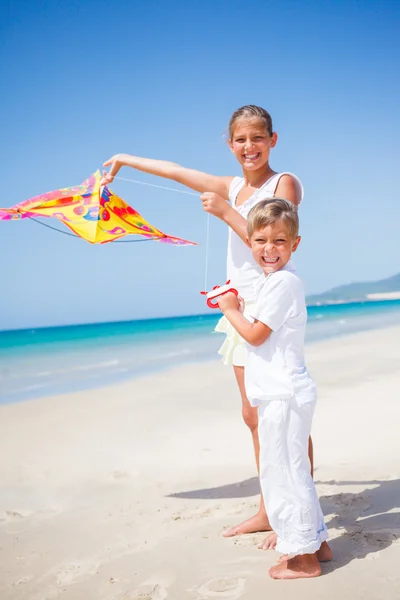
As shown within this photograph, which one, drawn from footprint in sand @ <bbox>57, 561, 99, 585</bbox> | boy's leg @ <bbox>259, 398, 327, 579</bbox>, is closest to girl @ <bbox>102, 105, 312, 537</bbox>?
boy's leg @ <bbox>259, 398, 327, 579</bbox>

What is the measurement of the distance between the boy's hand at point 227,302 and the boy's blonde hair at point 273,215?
30 centimetres

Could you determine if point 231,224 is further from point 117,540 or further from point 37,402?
point 37,402

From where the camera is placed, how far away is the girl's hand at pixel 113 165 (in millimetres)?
3242

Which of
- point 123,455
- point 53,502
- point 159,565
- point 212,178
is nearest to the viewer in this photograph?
point 159,565

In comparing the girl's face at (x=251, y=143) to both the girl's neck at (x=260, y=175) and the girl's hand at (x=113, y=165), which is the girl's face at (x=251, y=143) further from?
the girl's hand at (x=113, y=165)

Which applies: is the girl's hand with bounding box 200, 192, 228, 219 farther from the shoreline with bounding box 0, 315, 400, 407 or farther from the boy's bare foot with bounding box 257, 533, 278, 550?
the shoreline with bounding box 0, 315, 400, 407

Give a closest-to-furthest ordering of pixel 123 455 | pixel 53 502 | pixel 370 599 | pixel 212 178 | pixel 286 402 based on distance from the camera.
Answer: pixel 370 599 → pixel 286 402 → pixel 212 178 → pixel 53 502 → pixel 123 455

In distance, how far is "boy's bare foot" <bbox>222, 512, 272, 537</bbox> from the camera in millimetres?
2759

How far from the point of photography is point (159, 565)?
2.47 meters

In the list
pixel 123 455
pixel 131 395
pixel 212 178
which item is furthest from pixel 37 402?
pixel 212 178

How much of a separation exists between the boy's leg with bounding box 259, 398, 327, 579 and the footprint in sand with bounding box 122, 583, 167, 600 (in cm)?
52

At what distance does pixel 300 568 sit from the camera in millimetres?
2166

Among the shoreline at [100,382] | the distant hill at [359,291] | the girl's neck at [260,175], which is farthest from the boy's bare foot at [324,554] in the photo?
the distant hill at [359,291]

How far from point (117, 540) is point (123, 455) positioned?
1750mm
